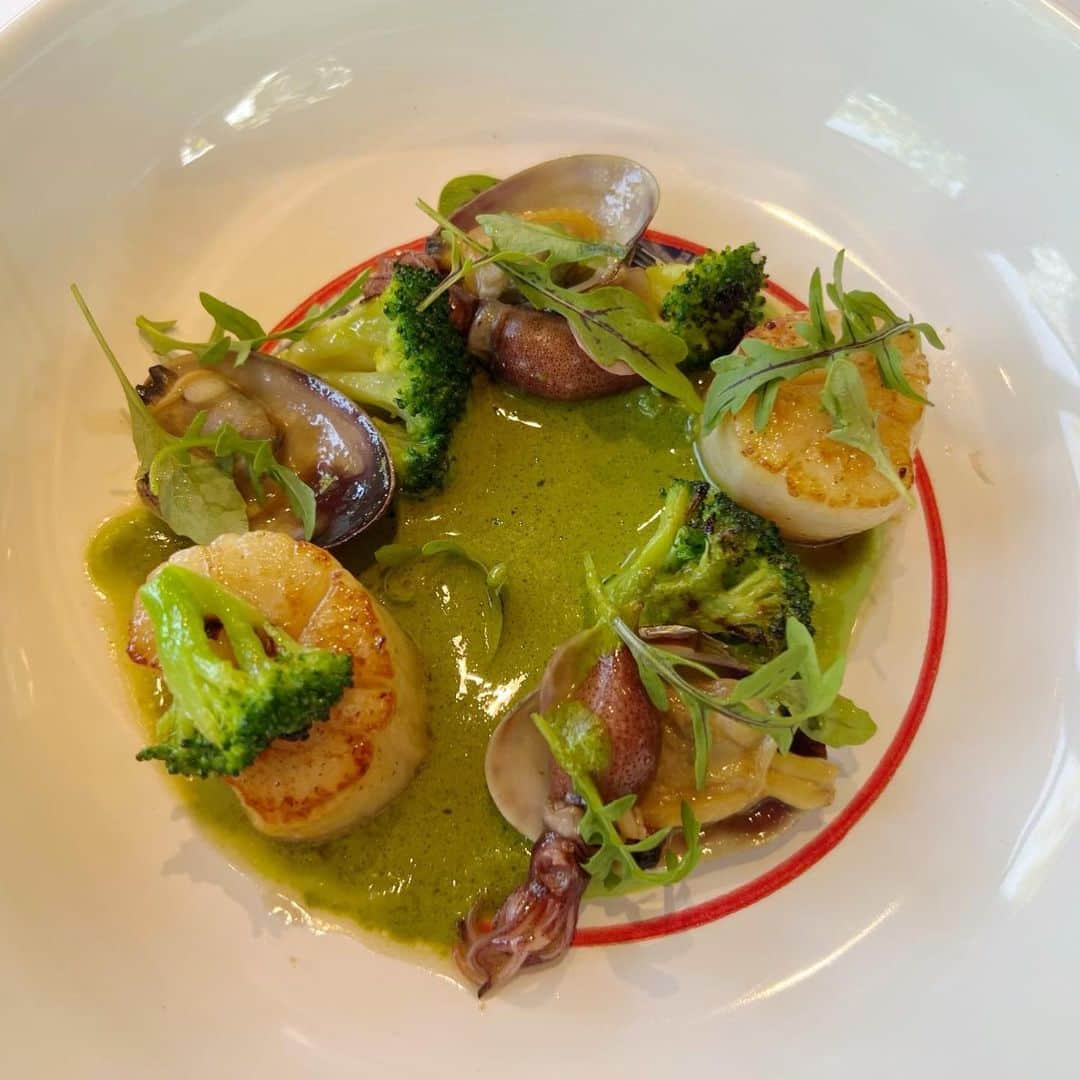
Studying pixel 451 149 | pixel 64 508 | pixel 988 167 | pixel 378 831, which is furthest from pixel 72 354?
pixel 988 167

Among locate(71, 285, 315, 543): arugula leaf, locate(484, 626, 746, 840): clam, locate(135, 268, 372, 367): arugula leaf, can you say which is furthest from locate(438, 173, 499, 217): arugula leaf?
locate(484, 626, 746, 840): clam

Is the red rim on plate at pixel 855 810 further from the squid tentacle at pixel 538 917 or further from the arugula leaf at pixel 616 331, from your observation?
the arugula leaf at pixel 616 331

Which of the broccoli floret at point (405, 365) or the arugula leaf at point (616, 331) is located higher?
the arugula leaf at point (616, 331)

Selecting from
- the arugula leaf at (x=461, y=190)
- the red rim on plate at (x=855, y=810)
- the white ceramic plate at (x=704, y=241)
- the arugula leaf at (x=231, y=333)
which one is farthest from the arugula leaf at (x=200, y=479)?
the red rim on plate at (x=855, y=810)

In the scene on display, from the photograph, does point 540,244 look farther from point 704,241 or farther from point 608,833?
point 608,833

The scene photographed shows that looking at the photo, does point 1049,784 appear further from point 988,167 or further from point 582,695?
point 988,167

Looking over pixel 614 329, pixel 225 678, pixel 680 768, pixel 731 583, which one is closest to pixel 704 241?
pixel 614 329

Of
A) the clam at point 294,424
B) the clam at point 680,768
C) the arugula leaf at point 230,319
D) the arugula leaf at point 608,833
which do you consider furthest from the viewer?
the arugula leaf at point 230,319
